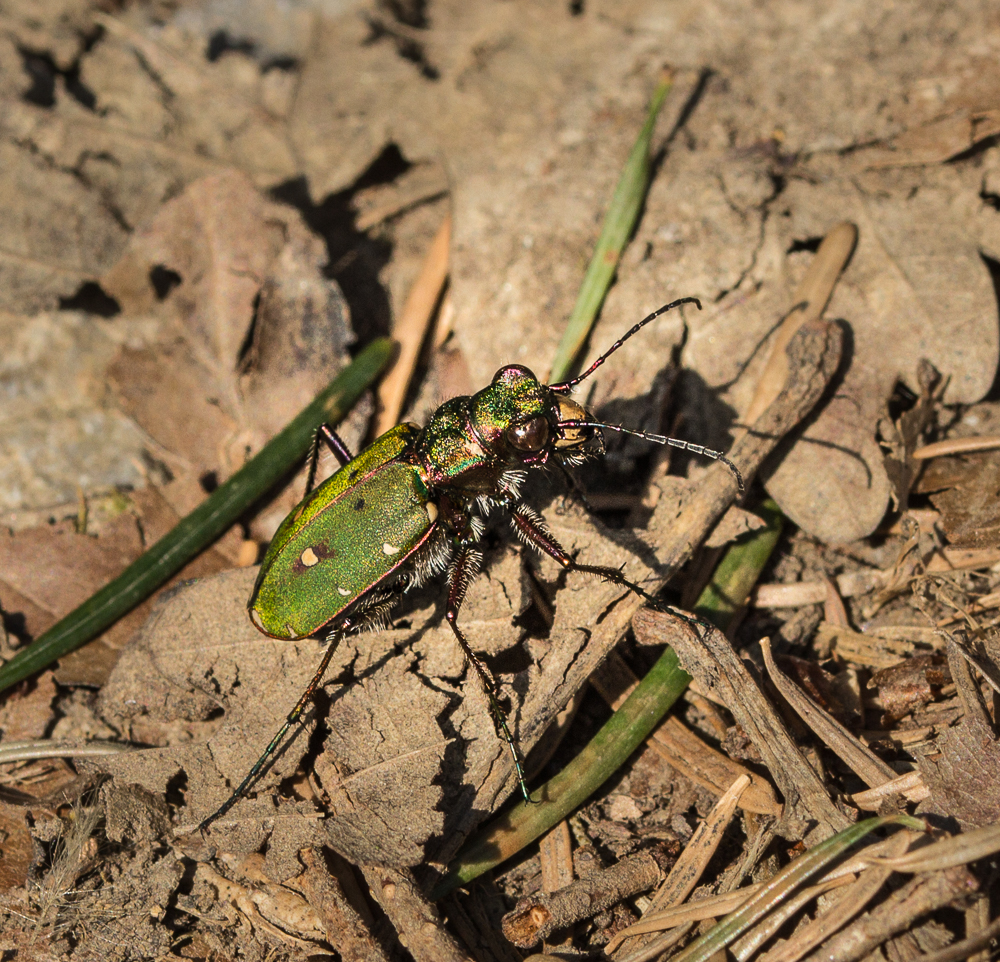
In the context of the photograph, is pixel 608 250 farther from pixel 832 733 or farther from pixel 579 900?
pixel 579 900

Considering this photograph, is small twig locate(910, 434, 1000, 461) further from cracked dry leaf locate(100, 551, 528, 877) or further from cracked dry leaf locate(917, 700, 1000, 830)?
cracked dry leaf locate(100, 551, 528, 877)

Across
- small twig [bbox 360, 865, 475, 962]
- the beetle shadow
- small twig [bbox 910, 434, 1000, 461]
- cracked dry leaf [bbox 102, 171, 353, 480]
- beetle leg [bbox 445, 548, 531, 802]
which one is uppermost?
cracked dry leaf [bbox 102, 171, 353, 480]

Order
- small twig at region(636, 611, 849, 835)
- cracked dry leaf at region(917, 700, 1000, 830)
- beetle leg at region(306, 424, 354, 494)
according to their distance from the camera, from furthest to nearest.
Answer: beetle leg at region(306, 424, 354, 494), small twig at region(636, 611, 849, 835), cracked dry leaf at region(917, 700, 1000, 830)

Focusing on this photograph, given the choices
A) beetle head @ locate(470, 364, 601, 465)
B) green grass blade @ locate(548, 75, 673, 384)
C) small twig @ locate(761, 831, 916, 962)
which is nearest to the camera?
small twig @ locate(761, 831, 916, 962)

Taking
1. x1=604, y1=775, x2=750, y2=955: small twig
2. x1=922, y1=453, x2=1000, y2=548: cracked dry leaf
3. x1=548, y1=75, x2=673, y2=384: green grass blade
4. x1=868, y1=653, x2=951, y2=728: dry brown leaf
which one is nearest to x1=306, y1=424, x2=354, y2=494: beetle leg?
x1=548, y1=75, x2=673, y2=384: green grass blade

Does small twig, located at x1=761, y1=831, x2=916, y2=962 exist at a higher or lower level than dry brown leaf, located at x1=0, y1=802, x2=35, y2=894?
lower

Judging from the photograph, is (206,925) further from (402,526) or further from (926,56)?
(926,56)

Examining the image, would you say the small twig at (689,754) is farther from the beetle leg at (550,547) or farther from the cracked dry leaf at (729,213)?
the cracked dry leaf at (729,213)

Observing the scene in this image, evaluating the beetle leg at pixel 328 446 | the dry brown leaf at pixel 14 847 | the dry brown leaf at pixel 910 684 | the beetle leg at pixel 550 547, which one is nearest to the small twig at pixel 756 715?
the beetle leg at pixel 550 547
